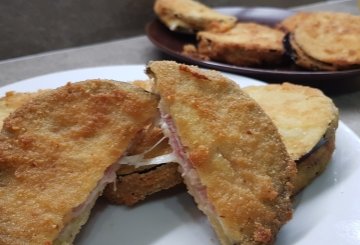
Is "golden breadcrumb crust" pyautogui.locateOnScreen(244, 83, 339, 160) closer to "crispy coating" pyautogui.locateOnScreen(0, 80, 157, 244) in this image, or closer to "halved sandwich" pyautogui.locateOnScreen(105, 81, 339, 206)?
"halved sandwich" pyautogui.locateOnScreen(105, 81, 339, 206)

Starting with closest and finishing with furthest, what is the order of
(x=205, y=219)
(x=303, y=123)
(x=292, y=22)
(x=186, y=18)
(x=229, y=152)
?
(x=229, y=152), (x=205, y=219), (x=303, y=123), (x=186, y=18), (x=292, y=22)

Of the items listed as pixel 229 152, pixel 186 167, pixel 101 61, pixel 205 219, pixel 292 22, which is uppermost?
pixel 229 152

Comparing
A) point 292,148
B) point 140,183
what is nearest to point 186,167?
point 140,183

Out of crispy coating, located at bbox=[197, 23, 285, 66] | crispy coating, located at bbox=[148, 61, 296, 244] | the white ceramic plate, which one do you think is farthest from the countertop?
crispy coating, located at bbox=[148, 61, 296, 244]

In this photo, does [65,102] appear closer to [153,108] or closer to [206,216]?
[153,108]

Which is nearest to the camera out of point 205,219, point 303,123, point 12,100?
point 205,219

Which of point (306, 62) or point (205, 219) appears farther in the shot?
point (306, 62)

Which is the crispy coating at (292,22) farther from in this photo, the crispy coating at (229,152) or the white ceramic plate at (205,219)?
the crispy coating at (229,152)

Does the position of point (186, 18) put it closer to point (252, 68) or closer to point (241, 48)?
point (241, 48)

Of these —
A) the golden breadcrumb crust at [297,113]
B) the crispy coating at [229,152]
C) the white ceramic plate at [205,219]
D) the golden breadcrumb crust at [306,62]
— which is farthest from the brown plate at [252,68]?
the crispy coating at [229,152]
